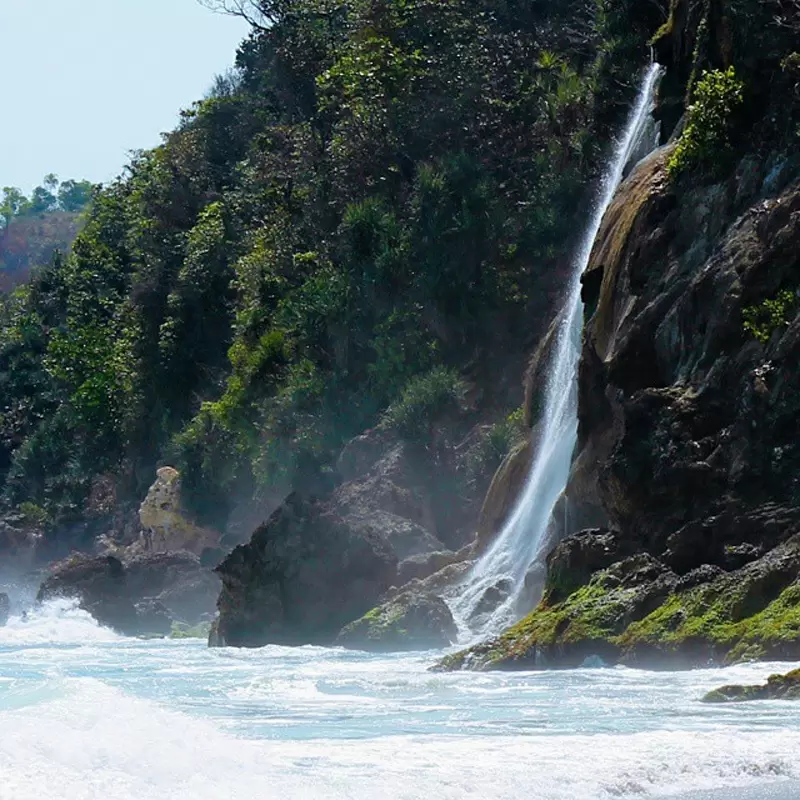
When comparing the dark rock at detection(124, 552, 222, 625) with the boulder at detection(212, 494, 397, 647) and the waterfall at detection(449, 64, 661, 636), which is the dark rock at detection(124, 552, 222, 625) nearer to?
the boulder at detection(212, 494, 397, 647)

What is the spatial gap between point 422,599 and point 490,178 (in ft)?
53.9

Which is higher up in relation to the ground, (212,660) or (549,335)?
(549,335)

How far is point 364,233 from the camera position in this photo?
145ft

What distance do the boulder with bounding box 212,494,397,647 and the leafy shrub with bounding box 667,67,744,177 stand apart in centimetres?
1096

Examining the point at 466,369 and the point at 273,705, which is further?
the point at 466,369

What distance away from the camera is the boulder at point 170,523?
175 ft

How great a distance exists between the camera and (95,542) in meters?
64.8

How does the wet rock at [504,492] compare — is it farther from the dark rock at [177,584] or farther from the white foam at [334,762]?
the white foam at [334,762]

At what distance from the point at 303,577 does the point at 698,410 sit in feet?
38.6

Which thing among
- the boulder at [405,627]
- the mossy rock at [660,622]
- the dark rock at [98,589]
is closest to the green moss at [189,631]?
the dark rock at [98,589]

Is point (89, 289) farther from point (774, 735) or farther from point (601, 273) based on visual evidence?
point (774, 735)

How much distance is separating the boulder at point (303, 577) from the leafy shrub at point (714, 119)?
36.0ft

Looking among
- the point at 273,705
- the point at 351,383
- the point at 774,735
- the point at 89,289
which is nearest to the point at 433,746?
the point at 774,735

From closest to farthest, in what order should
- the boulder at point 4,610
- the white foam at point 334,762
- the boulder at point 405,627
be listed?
the white foam at point 334,762 → the boulder at point 405,627 → the boulder at point 4,610
